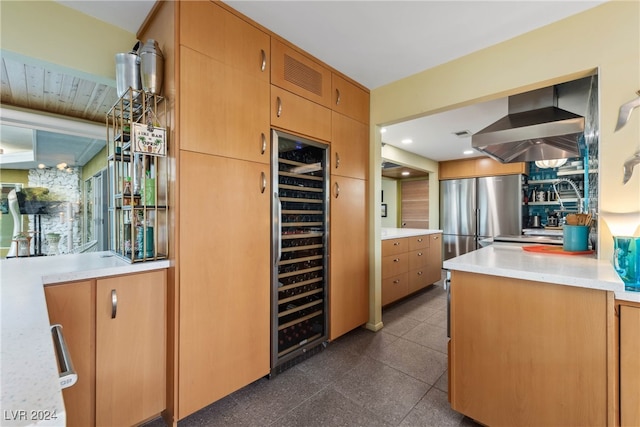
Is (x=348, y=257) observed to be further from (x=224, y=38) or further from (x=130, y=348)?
(x=224, y=38)

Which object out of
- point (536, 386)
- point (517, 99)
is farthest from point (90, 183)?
point (517, 99)

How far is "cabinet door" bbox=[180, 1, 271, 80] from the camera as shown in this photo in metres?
1.53

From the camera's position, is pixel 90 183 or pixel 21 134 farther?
pixel 90 183

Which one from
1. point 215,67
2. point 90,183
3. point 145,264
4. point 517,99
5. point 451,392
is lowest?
point 451,392

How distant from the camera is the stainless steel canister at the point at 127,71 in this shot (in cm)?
158

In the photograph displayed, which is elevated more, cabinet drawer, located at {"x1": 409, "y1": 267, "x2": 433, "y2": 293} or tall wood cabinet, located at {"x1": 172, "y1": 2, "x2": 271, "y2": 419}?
tall wood cabinet, located at {"x1": 172, "y1": 2, "x2": 271, "y2": 419}

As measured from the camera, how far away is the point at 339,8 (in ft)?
5.57

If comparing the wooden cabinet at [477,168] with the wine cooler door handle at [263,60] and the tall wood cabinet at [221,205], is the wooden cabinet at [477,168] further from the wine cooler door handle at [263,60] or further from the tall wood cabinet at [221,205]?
the tall wood cabinet at [221,205]

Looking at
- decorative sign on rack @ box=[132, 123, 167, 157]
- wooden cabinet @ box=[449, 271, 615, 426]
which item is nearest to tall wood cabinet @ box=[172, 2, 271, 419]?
decorative sign on rack @ box=[132, 123, 167, 157]

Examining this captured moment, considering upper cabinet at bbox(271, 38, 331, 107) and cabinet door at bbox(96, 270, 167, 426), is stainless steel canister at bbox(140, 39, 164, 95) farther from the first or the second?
cabinet door at bbox(96, 270, 167, 426)

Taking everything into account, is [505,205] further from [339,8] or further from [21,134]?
[21,134]

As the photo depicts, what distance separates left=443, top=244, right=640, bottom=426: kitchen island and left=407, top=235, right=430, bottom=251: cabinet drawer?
7.02ft

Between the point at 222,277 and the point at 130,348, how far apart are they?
0.57 metres

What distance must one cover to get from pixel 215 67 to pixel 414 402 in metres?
2.47
